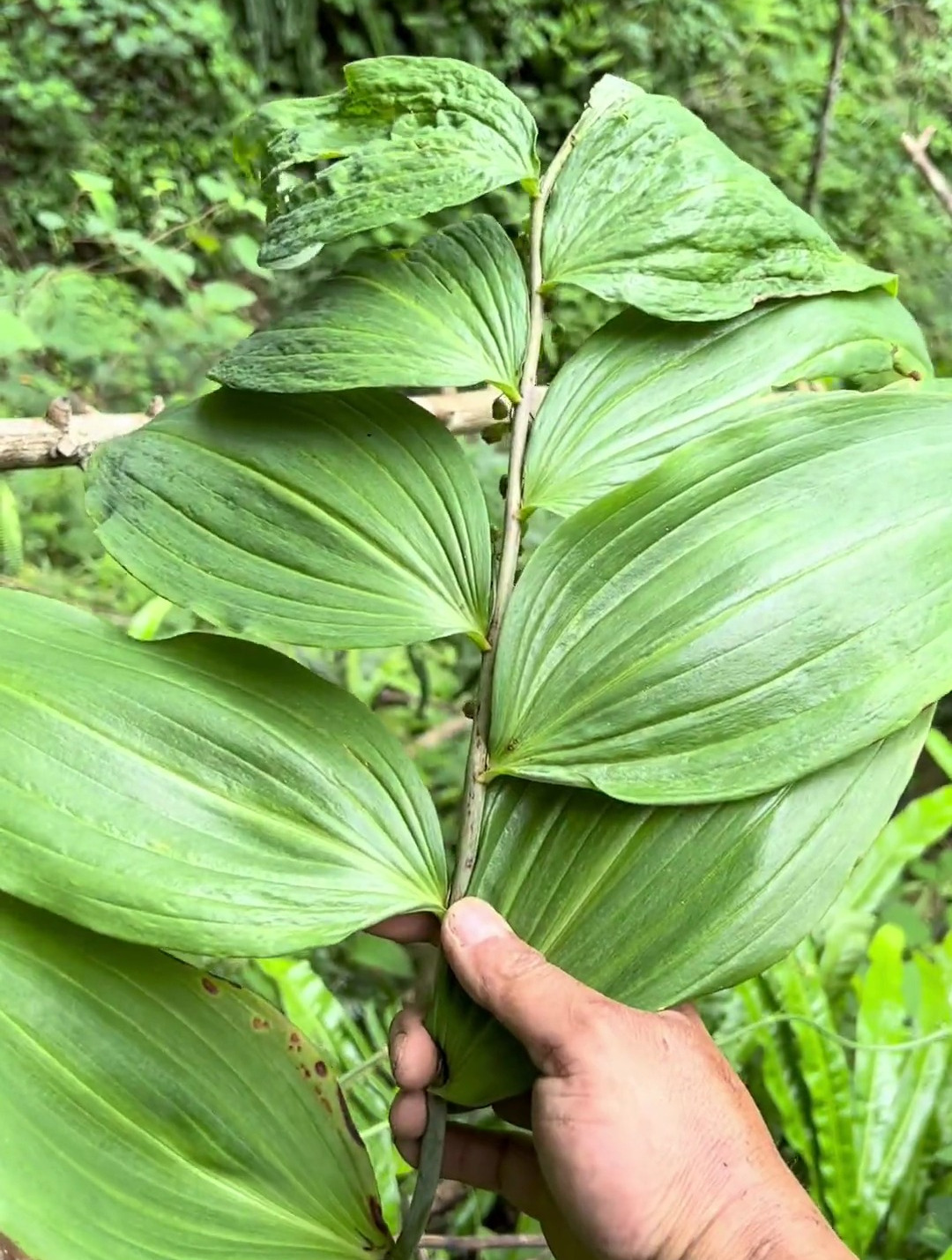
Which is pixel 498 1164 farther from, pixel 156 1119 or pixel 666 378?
pixel 666 378

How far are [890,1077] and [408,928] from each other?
3.07ft

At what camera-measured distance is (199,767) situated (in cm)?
63

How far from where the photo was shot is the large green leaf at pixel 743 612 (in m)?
0.60

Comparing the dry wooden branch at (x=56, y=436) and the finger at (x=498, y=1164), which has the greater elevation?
the dry wooden branch at (x=56, y=436)

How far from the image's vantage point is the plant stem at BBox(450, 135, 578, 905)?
0.69m

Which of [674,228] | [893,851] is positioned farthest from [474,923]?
[893,851]

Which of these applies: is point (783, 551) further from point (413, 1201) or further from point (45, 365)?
point (45, 365)

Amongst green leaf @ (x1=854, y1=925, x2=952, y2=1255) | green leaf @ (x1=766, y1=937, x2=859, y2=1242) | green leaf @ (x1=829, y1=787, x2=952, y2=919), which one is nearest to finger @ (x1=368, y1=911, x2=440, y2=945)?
green leaf @ (x1=766, y1=937, x2=859, y2=1242)

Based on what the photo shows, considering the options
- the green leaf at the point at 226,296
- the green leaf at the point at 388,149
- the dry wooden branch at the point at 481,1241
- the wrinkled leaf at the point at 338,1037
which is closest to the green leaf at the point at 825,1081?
the dry wooden branch at the point at 481,1241

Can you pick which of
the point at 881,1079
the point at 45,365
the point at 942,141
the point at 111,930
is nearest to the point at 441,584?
the point at 111,930

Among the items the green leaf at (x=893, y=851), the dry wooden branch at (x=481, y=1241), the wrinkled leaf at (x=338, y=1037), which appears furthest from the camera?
the green leaf at (x=893, y=851)

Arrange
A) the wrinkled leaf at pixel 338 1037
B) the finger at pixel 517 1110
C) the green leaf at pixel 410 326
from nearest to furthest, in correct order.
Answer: the green leaf at pixel 410 326
the finger at pixel 517 1110
the wrinkled leaf at pixel 338 1037

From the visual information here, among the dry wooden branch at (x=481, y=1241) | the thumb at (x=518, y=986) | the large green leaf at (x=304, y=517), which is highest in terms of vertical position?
the large green leaf at (x=304, y=517)

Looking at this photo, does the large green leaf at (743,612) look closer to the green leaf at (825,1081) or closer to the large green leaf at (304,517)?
the large green leaf at (304,517)
